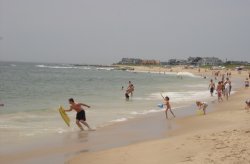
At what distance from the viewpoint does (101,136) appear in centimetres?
1195

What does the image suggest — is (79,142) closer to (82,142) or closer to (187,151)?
(82,142)

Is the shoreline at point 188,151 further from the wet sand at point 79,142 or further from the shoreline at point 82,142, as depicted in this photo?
the wet sand at point 79,142

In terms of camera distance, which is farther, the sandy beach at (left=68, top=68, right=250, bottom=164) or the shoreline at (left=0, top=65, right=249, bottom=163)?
the shoreline at (left=0, top=65, right=249, bottom=163)

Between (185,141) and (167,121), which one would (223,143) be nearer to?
(185,141)

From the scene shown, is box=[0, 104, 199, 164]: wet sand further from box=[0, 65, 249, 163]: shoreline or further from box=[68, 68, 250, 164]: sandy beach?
box=[68, 68, 250, 164]: sandy beach

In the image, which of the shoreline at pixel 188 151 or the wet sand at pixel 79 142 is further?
the wet sand at pixel 79 142

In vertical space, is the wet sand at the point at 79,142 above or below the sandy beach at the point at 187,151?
below

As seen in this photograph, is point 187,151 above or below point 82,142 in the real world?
above

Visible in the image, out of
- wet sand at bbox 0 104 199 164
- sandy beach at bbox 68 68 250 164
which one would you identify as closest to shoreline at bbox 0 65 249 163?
wet sand at bbox 0 104 199 164

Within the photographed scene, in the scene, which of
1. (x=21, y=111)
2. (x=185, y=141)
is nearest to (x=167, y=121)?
(x=185, y=141)

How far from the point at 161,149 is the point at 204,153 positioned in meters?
1.28

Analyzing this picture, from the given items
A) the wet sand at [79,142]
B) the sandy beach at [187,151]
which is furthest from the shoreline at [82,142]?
the sandy beach at [187,151]

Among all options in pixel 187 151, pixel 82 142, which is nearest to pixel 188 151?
pixel 187 151

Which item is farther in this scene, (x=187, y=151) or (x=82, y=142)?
(x=82, y=142)
